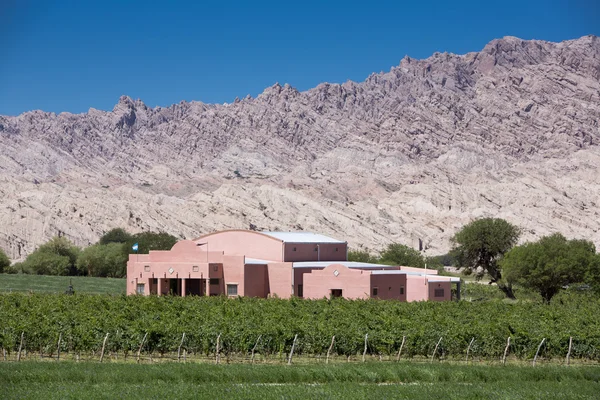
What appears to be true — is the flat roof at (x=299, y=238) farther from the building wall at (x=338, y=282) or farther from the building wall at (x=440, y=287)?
the building wall at (x=440, y=287)

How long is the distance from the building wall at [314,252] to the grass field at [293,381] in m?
29.6

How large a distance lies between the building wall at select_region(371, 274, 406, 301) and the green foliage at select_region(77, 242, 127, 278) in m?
52.7

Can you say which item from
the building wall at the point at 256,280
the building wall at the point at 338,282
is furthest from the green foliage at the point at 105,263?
the building wall at the point at 338,282

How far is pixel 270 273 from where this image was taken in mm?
57406

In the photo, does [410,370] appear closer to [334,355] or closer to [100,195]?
[334,355]

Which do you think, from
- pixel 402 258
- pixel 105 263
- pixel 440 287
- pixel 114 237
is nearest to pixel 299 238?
pixel 440 287

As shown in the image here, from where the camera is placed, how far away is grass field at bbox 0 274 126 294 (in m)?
76.8

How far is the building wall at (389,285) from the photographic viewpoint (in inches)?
2085

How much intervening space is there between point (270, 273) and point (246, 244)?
20.0ft

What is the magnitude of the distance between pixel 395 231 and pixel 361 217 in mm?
7311

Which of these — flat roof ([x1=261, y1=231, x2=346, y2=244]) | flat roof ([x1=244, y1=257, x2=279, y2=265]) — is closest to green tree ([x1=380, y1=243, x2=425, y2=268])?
flat roof ([x1=261, y1=231, x2=346, y2=244])

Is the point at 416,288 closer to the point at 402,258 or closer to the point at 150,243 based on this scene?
the point at 402,258

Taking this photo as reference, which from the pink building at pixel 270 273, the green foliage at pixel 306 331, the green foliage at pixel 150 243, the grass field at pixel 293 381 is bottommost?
the grass field at pixel 293 381

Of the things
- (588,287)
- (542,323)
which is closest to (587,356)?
(542,323)
